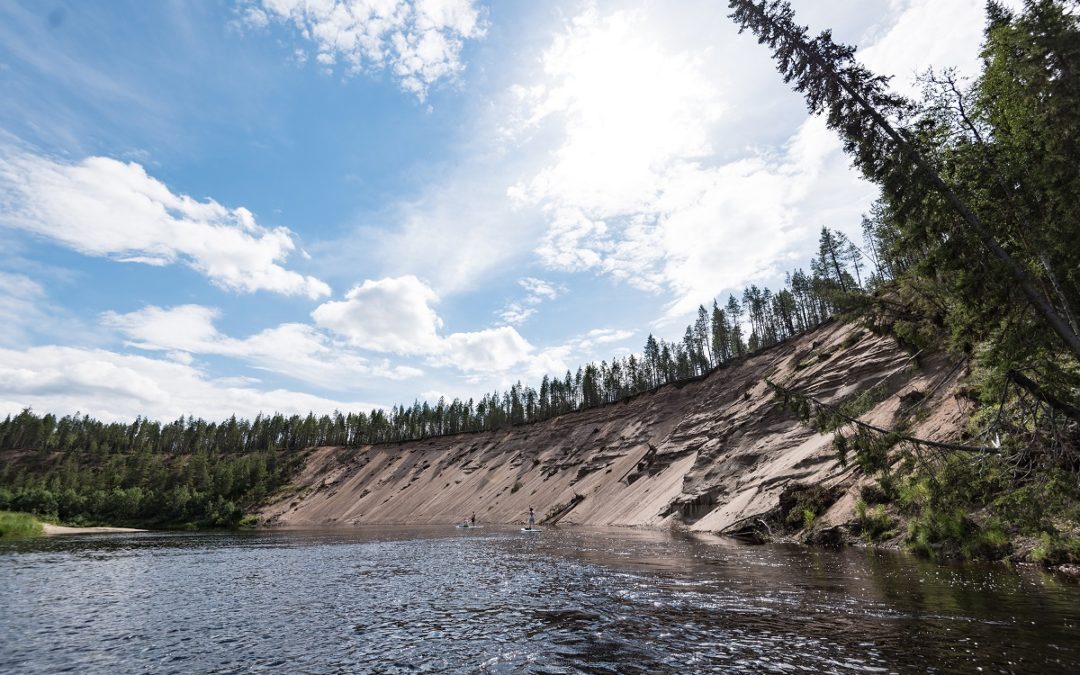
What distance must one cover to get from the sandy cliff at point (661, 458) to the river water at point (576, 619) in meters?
7.20

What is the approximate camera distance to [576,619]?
14.0 meters

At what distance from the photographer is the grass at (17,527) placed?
7056cm

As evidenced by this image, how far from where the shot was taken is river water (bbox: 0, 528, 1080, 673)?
33.6ft

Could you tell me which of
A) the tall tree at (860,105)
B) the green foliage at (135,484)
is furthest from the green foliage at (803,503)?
the green foliage at (135,484)

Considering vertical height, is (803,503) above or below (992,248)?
below

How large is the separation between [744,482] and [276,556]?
127 feet

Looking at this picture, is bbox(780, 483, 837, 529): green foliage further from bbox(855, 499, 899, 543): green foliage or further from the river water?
the river water

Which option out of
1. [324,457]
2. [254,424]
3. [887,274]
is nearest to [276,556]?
[887,274]

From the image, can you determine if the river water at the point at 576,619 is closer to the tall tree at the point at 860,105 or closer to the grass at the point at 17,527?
the tall tree at the point at 860,105

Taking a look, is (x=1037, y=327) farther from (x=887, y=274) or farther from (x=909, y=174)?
(x=887, y=274)

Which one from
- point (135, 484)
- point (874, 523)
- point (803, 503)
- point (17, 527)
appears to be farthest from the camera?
point (135, 484)

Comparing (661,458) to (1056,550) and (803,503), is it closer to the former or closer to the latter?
(803,503)

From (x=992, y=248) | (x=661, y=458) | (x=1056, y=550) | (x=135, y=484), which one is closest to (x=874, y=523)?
(x=1056, y=550)

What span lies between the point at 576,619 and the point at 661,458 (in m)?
52.7
